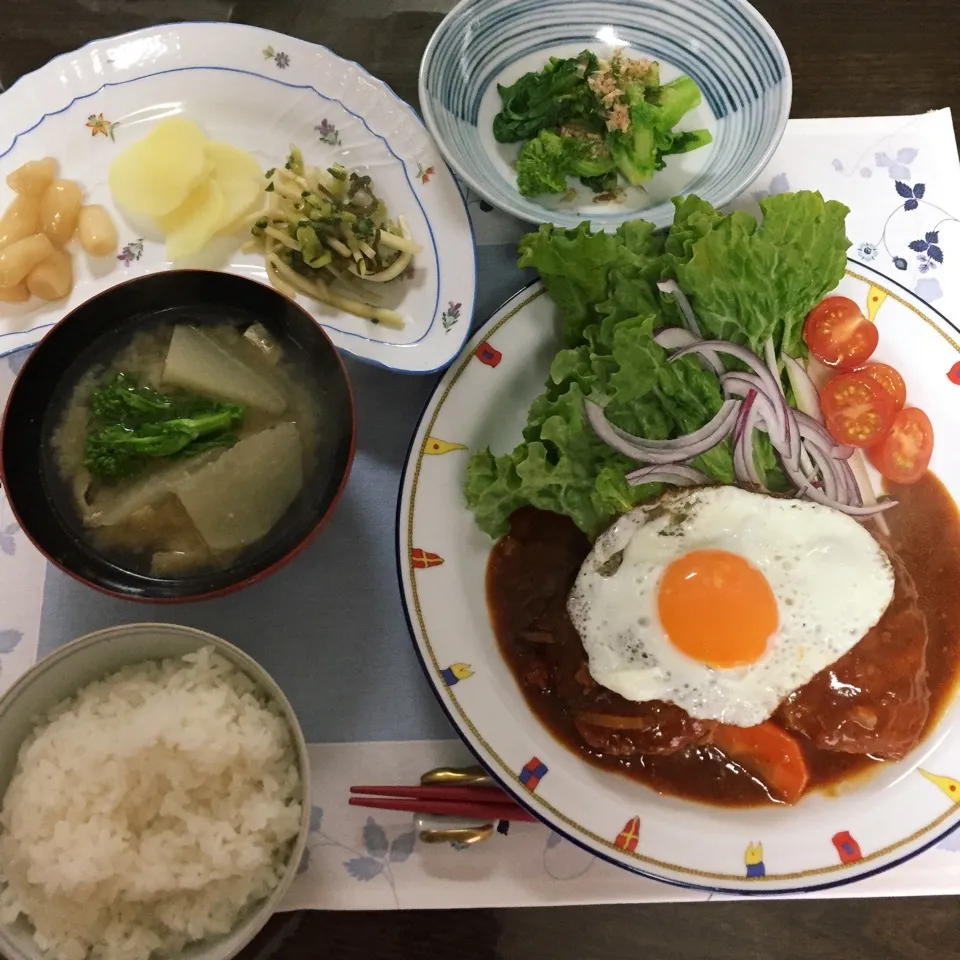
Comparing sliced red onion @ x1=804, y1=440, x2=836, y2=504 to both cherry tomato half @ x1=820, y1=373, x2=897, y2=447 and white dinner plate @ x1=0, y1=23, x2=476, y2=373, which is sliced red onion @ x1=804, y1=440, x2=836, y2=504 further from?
white dinner plate @ x1=0, y1=23, x2=476, y2=373

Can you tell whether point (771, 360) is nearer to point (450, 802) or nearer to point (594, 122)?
point (594, 122)

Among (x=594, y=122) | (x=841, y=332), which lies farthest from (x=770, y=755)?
(x=594, y=122)

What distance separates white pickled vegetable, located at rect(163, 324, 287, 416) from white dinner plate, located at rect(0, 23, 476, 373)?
403mm

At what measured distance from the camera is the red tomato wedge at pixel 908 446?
247 centimetres

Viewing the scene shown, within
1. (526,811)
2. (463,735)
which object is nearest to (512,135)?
(463,735)

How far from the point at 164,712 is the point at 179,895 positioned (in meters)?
0.44

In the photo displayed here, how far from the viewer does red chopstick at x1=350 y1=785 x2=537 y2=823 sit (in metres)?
2.19

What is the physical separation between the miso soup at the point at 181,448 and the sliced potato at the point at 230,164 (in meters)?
0.76

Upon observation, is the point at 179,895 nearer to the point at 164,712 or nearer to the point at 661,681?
the point at 164,712

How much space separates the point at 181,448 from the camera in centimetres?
207

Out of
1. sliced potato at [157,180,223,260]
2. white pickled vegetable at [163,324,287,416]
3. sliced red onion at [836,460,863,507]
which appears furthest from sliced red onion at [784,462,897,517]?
sliced potato at [157,180,223,260]

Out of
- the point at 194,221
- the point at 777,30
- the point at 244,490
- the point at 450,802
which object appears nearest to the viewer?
the point at 244,490

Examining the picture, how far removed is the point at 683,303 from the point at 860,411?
2.21ft

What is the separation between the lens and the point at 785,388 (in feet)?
8.11
